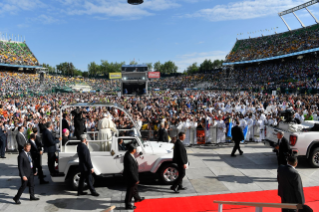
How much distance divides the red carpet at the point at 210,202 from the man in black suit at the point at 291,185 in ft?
4.86

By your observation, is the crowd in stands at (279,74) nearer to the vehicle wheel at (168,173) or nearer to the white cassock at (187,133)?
the white cassock at (187,133)

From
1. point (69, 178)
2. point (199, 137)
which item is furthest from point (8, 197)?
point (199, 137)

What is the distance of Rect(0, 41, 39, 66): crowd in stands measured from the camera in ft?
163

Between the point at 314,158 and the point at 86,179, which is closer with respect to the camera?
the point at 86,179

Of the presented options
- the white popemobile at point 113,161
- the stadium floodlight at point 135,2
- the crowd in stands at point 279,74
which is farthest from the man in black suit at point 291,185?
the crowd in stands at point 279,74

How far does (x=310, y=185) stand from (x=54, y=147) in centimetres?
774

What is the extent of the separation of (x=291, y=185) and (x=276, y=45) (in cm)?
5167

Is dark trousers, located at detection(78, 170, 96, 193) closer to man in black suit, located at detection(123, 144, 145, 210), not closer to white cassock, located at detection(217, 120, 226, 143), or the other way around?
man in black suit, located at detection(123, 144, 145, 210)

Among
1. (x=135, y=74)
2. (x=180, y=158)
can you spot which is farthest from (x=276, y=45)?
(x=180, y=158)

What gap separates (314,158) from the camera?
7.91 meters

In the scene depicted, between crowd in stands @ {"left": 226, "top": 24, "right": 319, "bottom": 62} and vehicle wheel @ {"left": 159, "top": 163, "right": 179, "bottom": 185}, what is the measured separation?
40086 mm

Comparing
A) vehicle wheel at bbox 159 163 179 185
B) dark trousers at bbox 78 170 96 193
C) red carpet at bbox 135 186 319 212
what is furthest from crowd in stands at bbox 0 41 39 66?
red carpet at bbox 135 186 319 212

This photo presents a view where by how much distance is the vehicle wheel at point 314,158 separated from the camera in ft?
25.7

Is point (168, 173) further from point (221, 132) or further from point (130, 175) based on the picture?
point (221, 132)
